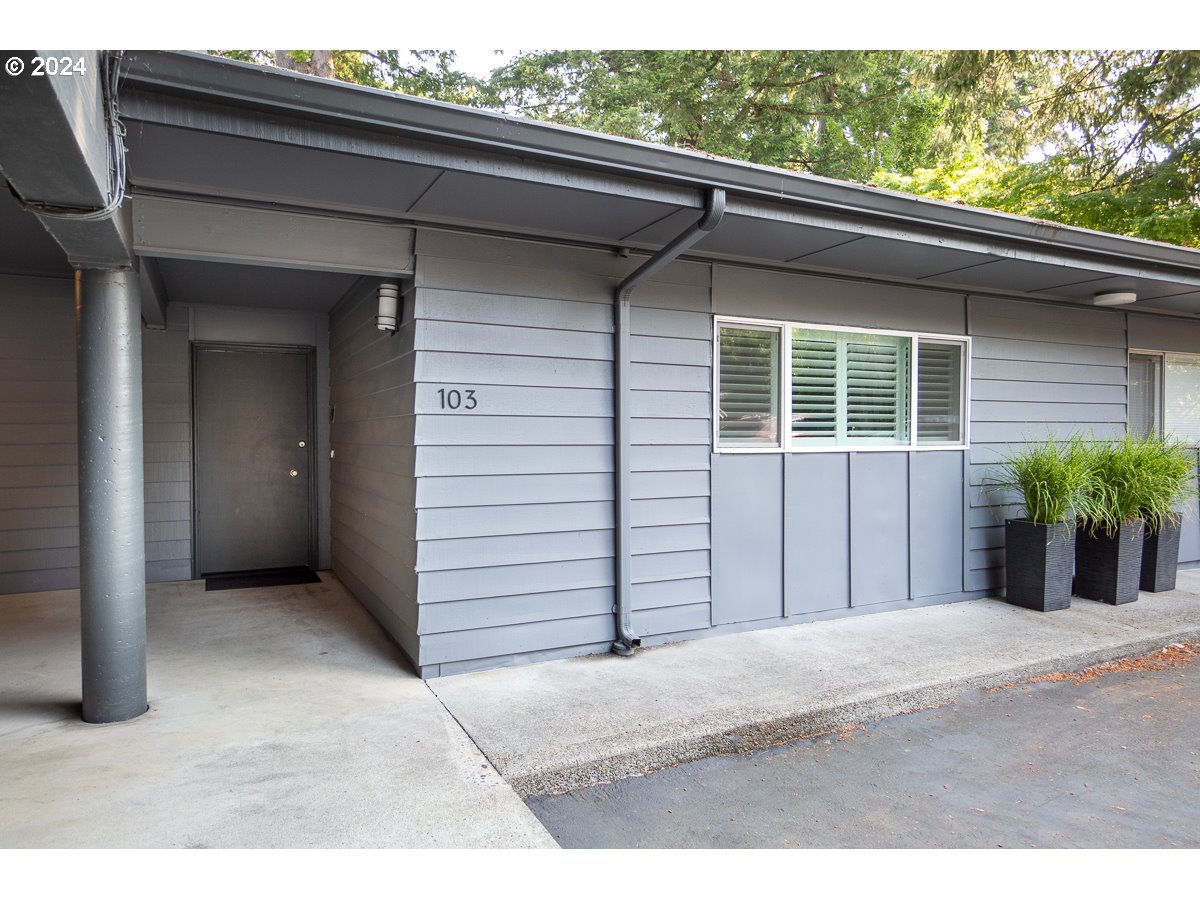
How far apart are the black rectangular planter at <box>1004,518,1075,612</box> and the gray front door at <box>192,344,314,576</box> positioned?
17.5 ft

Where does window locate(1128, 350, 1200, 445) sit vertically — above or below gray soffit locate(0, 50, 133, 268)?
below

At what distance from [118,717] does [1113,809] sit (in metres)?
3.71

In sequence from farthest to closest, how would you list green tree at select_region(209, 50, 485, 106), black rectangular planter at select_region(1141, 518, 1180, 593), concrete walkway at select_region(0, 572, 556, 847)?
green tree at select_region(209, 50, 485, 106) → black rectangular planter at select_region(1141, 518, 1180, 593) → concrete walkway at select_region(0, 572, 556, 847)

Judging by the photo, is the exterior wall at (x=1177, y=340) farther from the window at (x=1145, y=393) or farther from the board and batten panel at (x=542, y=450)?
the board and batten panel at (x=542, y=450)

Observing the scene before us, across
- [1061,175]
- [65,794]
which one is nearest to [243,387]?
[65,794]

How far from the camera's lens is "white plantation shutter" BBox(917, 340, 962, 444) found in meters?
4.96

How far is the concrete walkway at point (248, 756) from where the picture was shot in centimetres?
215

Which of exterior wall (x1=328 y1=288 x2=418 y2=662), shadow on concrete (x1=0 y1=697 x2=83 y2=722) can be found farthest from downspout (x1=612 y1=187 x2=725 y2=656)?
shadow on concrete (x1=0 y1=697 x2=83 y2=722)

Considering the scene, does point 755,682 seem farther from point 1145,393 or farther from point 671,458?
point 1145,393

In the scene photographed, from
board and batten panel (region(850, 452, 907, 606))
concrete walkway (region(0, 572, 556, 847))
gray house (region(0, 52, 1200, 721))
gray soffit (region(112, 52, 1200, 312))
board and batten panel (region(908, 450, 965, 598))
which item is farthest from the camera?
board and batten panel (region(908, 450, 965, 598))

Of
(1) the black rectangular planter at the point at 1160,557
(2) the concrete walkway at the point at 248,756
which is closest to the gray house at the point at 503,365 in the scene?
(2) the concrete walkway at the point at 248,756

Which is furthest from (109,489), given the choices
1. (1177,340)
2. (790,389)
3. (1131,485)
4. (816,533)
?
(1177,340)

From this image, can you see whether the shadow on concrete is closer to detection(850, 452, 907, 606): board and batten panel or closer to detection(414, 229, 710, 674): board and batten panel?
detection(414, 229, 710, 674): board and batten panel
